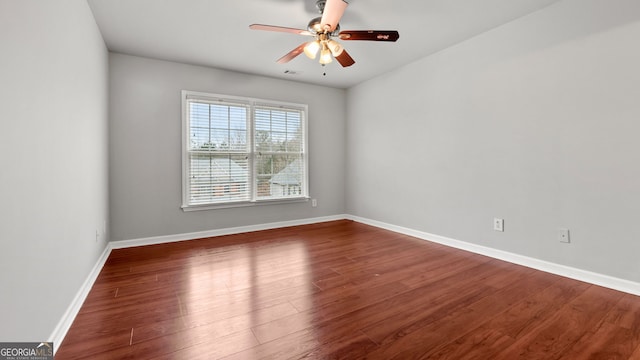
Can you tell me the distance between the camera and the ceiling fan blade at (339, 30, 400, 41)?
2.42 m

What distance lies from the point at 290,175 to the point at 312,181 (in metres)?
0.43

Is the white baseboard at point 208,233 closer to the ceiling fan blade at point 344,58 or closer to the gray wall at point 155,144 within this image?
the gray wall at point 155,144

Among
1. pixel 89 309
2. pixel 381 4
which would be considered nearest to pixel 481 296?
pixel 381 4

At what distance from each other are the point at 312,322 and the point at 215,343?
1.94 feet

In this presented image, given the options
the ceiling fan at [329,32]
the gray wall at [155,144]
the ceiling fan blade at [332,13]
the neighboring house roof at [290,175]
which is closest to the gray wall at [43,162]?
the gray wall at [155,144]

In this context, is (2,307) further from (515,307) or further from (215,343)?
(515,307)

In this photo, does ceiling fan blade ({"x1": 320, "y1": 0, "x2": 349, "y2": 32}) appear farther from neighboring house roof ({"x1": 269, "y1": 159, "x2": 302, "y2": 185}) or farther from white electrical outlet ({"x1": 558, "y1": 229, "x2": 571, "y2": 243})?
white electrical outlet ({"x1": 558, "y1": 229, "x2": 571, "y2": 243})

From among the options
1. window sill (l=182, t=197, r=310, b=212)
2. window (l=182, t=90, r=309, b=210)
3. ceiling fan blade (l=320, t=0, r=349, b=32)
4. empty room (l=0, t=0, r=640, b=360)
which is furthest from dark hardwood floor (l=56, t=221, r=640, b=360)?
ceiling fan blade (l=320, t=0, r=349, b=32)

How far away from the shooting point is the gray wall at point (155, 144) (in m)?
3.51

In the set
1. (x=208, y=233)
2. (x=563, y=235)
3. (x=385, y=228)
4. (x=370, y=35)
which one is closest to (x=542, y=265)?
(x=563, y=235)

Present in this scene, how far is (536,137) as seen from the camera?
8.88ft

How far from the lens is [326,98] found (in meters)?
5.11

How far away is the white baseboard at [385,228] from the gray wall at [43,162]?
101 mm

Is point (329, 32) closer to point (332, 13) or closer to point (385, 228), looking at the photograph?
point (332, 13)
